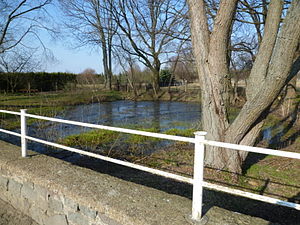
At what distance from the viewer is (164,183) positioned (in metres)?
4.25

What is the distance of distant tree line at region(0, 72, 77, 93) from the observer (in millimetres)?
19828

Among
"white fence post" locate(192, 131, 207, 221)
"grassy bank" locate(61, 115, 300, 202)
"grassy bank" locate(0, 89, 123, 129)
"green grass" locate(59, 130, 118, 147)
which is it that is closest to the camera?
"white fence post" locate(192, 131, 207, 221)

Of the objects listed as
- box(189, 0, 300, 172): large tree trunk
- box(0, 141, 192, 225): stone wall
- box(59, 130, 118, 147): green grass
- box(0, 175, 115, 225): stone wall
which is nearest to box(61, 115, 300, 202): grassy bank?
box(59, 130, 118, 147): green grass

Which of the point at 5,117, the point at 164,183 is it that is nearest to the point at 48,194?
the point at 164,183

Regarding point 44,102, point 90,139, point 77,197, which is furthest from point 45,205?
point 44,102

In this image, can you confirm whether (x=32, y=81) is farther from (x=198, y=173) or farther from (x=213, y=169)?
(x=198, y=173)

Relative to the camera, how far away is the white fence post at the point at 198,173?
69.4 inches

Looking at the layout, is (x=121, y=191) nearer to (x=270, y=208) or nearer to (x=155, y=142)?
(x=270, y=208)

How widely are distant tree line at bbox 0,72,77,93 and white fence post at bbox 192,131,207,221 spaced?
55.0 ft

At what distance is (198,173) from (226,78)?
2.80 meters

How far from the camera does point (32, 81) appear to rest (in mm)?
22453

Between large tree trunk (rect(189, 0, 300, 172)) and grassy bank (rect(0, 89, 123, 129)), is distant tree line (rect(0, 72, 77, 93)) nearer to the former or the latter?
grassy bank (rect(0, 89, 123, 129))

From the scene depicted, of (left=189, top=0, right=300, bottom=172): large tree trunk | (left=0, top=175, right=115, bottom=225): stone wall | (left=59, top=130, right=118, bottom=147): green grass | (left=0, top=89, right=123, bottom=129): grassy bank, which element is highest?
(left=189, top=0, right=300, bottom=172): large tree trunk

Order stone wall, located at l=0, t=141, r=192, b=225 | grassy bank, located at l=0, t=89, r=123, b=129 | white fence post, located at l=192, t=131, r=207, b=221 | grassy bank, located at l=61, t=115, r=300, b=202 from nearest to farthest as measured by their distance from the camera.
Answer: white fence post, located at l=192, t=131, r=207, b=221 → stone wall, located at l=0, t=141, r=192, b=225 → grassy bank, located at l=61, t=115, r=300, b=202 → grassy bank, located at l=0, t=89, r=123, b=129
